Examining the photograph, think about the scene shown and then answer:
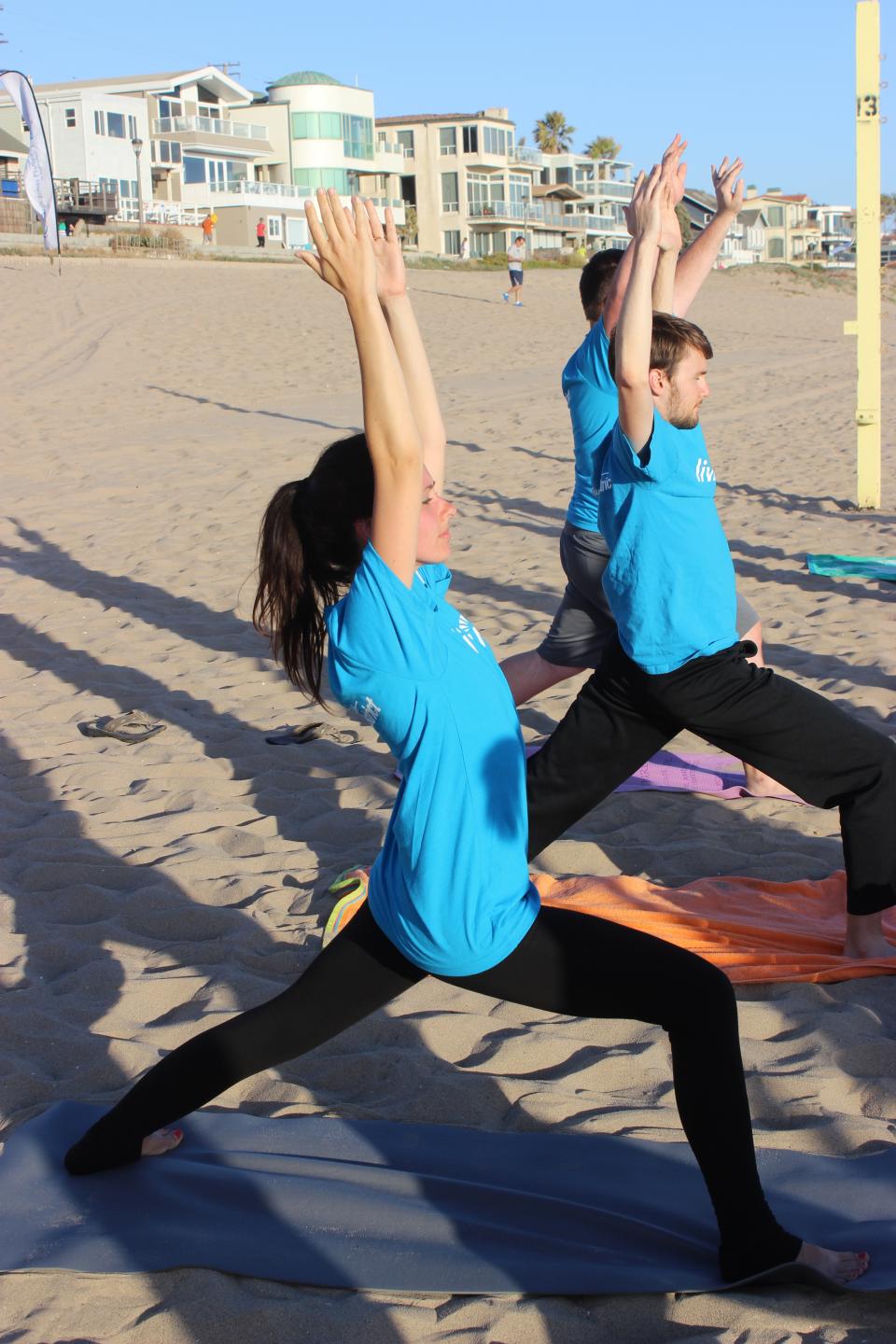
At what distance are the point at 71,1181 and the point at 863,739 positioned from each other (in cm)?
216

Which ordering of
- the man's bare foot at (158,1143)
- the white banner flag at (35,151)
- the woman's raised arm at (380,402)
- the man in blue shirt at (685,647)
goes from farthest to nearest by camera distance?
1. the white banner flag at (35,151)
2. the man in blue shirt at (685,647)
3. the man's bare foot at (158,1143)
4. the woman's raised arm at (380,402)

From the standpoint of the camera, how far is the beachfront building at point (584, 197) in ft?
298

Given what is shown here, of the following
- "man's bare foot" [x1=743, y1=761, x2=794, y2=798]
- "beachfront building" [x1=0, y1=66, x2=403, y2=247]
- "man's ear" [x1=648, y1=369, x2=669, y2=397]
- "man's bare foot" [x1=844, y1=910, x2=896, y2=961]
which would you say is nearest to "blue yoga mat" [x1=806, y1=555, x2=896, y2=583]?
"man's bare foot" [x1=743, y1=761, x2=794, y2=798]

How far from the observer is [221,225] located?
197 feet

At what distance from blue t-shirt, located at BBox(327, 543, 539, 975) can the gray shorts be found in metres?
2.03

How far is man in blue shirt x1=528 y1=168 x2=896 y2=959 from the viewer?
3.21m

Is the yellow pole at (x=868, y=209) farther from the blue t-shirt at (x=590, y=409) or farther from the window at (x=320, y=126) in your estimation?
the window at (x=320, y=126)

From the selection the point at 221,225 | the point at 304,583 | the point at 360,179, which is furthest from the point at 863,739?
the point at 360,179

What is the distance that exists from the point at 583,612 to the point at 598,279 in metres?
1.15

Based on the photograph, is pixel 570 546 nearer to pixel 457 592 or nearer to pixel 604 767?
pixel 604 767

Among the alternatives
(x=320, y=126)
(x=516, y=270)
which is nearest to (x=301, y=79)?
(x=320, y=126)

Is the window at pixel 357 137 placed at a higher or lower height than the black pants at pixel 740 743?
higher

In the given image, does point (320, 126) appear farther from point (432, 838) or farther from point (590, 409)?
point (432, 838)

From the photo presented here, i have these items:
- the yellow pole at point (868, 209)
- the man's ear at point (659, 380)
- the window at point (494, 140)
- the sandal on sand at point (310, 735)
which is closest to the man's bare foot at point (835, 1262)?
the man's ear at point (659, 380)
